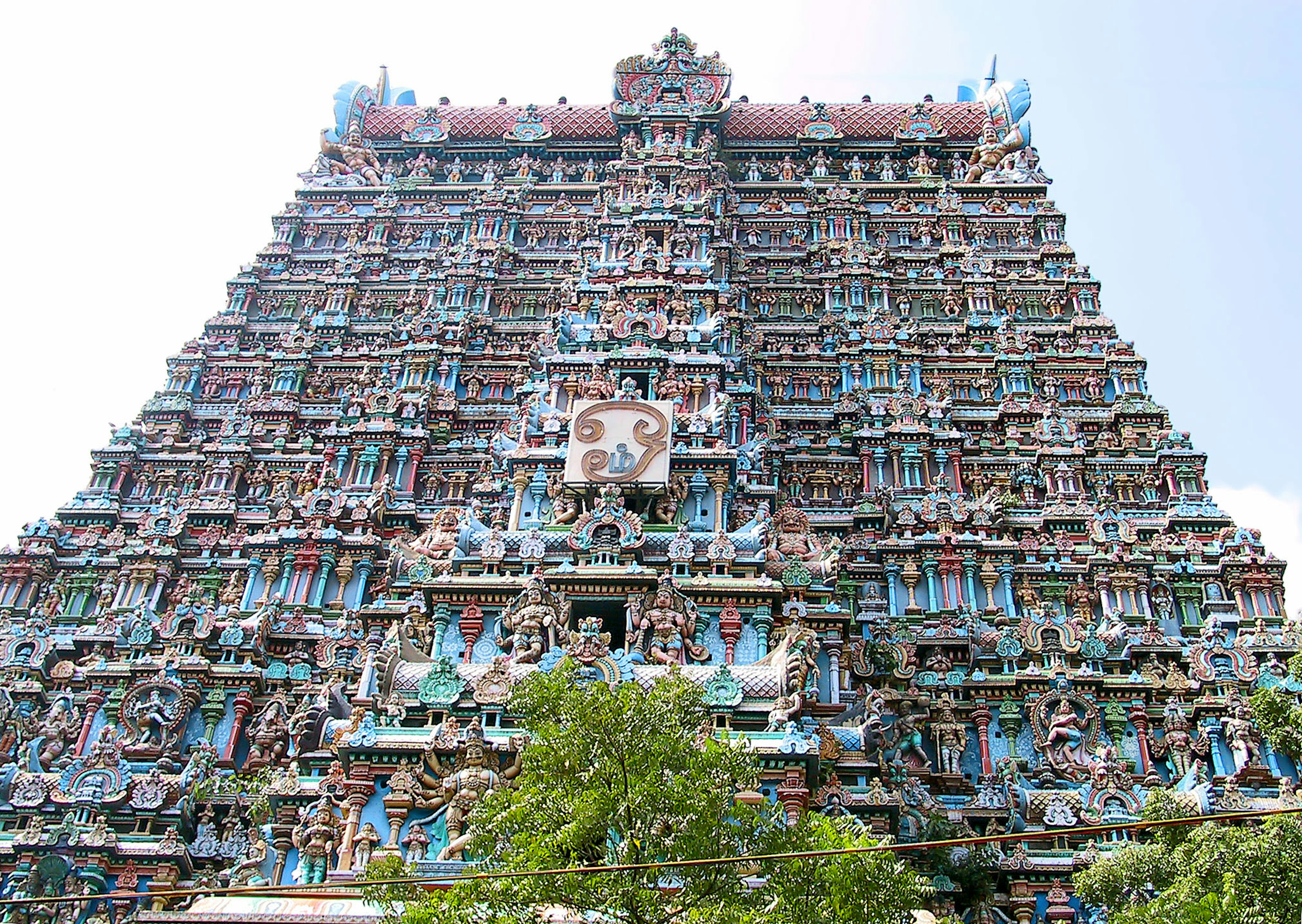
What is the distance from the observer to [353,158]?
3641cm

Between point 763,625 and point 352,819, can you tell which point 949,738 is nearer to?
point 763,625

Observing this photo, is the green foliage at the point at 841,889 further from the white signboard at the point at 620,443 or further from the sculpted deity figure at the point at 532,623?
the white signboard at the point at 620,443

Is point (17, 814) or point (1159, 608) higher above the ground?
point (1159, 608)

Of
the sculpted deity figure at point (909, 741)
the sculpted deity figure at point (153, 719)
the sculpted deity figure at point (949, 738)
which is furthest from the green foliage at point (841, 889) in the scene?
the sculpted deity figure at point (153, 719)

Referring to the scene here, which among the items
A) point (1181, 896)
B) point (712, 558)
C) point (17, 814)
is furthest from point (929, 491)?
point (17, 814)

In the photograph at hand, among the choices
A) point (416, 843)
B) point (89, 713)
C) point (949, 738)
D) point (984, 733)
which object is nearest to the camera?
point (416, 843)

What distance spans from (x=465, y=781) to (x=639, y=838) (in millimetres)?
4796

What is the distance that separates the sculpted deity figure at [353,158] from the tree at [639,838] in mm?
24462

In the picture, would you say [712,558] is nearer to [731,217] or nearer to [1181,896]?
[1181,896]

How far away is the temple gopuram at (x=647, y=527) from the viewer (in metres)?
18.9

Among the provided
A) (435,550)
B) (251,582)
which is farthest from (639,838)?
(251,582)

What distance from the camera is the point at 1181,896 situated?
547 inches

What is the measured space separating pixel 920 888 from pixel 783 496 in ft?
45.4

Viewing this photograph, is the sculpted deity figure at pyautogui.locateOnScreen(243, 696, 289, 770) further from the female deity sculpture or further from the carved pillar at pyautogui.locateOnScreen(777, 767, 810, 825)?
the female deity sculpture
